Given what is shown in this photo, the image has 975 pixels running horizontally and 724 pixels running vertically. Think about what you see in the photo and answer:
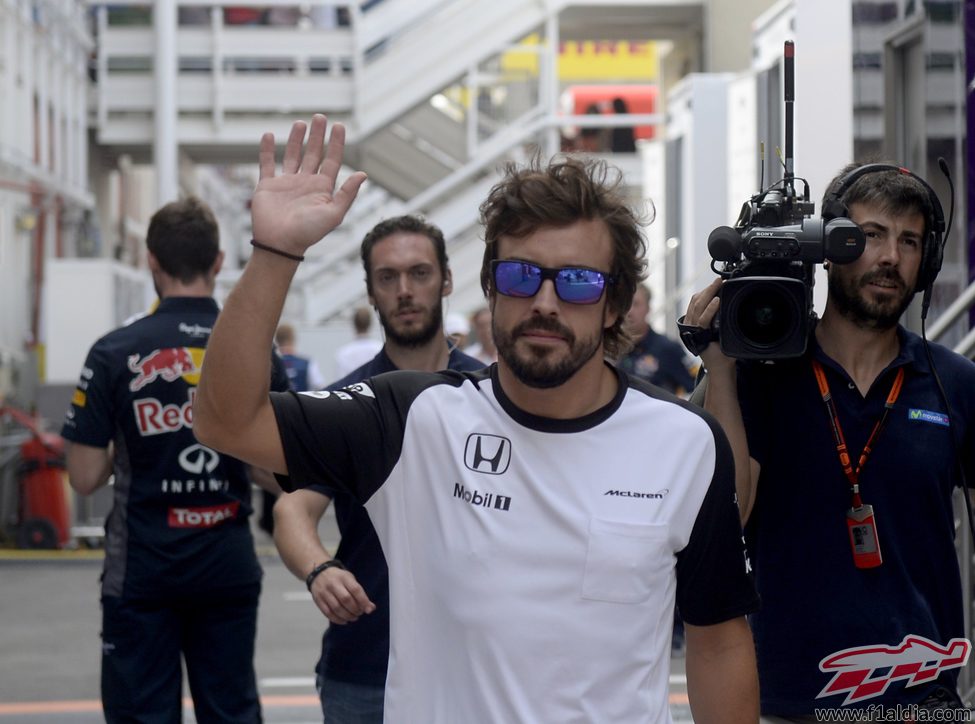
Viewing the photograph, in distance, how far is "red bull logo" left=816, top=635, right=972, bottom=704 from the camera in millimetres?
3602

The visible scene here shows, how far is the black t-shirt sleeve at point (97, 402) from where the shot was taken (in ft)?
17.7

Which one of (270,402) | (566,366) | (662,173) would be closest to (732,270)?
(566,366)

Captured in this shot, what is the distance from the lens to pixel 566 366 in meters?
2.93

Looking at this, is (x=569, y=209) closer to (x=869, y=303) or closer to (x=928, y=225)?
(x=869, y=303)

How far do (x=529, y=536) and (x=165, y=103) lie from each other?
18255mm

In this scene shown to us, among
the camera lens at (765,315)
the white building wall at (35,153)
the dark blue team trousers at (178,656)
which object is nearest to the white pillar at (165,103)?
the white building wall at (35,153)

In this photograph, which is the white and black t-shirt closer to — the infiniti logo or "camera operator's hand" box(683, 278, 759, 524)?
"camera operator's hand" box(683, 278, 759, 524)

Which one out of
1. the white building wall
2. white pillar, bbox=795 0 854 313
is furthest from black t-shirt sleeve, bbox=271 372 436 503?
the white building wall

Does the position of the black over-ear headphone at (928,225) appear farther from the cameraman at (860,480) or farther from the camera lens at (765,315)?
the camera lens at (765,315)

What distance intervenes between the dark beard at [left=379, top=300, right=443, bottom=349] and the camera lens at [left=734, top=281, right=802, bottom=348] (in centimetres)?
135

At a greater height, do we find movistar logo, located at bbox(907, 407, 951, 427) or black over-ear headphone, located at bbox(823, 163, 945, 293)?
black over-ear headphone, located at bbox(823, 163, 945, 293)

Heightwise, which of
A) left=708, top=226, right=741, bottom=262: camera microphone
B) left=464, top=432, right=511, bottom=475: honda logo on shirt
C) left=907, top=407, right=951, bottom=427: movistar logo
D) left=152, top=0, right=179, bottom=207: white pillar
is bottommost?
left=464, top=432, right=511, bottom=475: honda logo on shirt

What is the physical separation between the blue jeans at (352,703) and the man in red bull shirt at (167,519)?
1110mm

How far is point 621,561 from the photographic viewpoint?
114 inches
